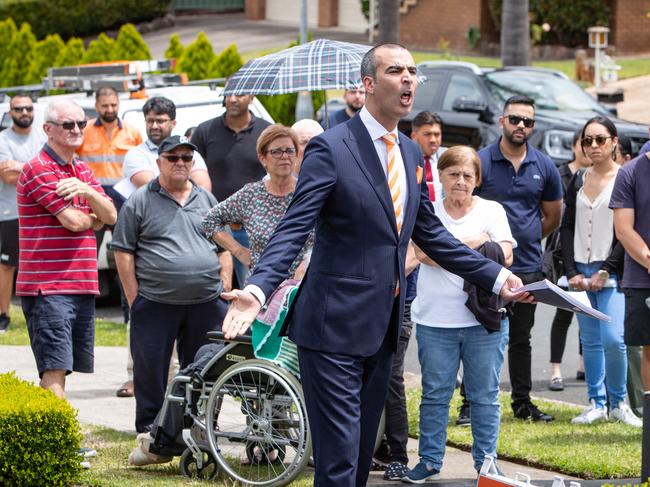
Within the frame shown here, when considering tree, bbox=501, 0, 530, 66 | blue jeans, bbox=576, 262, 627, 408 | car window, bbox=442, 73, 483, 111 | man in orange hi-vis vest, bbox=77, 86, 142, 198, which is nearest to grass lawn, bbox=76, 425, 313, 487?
blue jeans, bbox=576, 262, 627, 408

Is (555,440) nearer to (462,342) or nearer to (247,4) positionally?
(462,342)

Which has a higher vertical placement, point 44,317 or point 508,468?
point 44,317

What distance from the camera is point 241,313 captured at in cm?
533

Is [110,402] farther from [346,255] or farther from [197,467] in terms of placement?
[346,255]

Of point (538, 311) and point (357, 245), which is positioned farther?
point (538, 311)

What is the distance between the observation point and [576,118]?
1825 cm

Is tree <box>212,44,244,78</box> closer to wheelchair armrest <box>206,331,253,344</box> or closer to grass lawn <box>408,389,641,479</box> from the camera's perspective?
grass lawn <box>408,389,641,479</box>

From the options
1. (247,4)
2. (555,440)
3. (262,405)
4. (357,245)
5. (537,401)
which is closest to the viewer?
(357,245)

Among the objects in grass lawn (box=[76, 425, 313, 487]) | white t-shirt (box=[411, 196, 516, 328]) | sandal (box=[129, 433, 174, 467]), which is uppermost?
white t-shirt (box=[411, 196, 516, 328])

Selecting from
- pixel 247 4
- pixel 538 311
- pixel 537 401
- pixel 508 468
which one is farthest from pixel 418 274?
pixel 247 4

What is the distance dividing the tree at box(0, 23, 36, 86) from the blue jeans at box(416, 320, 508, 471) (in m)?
21.0

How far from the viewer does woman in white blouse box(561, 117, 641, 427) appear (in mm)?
9047

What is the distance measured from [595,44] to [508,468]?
23448 mm

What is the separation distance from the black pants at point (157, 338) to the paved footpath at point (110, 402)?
0.48 metres
